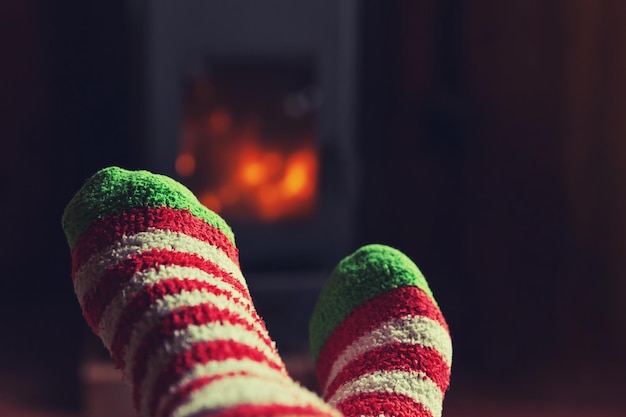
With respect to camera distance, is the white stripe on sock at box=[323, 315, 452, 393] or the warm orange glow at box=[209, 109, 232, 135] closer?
the white stripe on sock at box=[323, 315, 452, 393]

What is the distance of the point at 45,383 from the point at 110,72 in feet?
2.19

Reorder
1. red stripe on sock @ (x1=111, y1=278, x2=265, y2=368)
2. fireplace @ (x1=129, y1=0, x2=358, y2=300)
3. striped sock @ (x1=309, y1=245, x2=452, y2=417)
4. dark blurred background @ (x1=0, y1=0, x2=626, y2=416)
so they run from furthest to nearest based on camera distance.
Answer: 1. dark blurred background @ (x1=0, y1=0, x2=626, y2=416)
2. fireplace @ (x1=129, y1=0, x2=358, y2=300)
3. striped sock @ (x1=309, y1=245, x2=452, y2=417)
4. red stripe on sock @ (x1=111, y1=278, x2=265, y2=368)

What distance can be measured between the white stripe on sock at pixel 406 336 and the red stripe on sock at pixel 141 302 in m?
0.19

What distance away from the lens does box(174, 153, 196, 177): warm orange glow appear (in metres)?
1.52

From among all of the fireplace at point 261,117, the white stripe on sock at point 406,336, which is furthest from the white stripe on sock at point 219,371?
the fireplace at point 261,117

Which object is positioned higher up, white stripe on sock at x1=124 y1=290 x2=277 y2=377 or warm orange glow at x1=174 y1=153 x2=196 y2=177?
white stripe on sock at x1=124 y1=290 x2=277 y2=377

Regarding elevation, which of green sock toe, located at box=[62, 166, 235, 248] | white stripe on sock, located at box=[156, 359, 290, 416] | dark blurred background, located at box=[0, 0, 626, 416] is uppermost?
green sock toe, located at box=[62, 166, 235, 248]

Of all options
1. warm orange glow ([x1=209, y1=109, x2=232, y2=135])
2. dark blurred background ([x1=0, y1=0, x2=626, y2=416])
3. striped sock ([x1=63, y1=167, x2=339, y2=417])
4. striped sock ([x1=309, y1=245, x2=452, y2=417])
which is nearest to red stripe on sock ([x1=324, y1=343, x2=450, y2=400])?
striped sock ([x1=309, y1=245, x2=452, y2=417])

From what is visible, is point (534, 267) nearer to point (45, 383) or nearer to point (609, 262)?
point (609, 262)

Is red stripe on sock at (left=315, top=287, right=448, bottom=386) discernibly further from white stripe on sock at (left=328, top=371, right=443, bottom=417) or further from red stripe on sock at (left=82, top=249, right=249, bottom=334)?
red stripe on sock at (left=82, top=249, right=249, bottom=334)

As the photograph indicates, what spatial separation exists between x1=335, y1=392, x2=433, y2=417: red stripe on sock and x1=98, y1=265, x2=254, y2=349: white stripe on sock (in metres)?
0.12

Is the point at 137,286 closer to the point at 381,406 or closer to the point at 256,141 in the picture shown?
the point at 381,406

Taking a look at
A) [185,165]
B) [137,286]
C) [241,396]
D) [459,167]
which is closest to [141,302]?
[137,286]

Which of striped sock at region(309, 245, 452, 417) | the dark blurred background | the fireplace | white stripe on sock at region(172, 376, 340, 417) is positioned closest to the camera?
white stripe on sock at region(172, 376, 340, 417)
